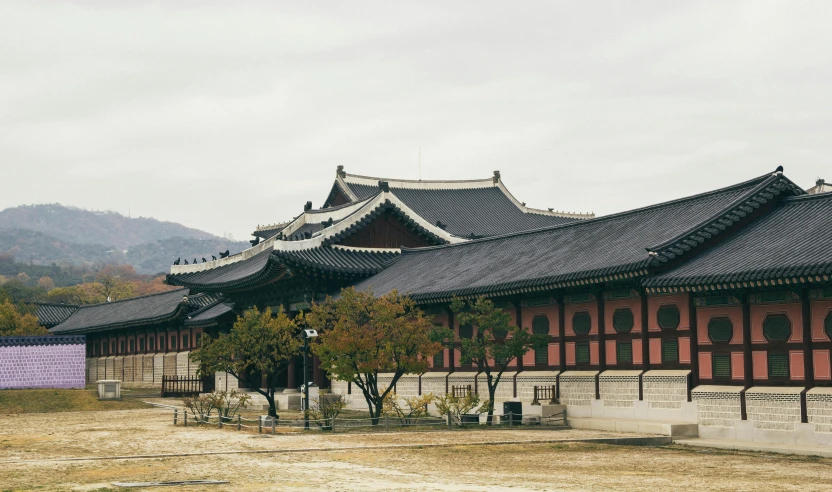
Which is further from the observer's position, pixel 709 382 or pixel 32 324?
pixel 32 324

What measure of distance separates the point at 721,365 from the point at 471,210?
46.1m

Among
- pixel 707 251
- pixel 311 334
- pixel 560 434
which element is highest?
pixel 707 251

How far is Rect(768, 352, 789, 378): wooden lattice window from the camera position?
28594 millimetres

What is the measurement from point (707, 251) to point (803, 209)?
325cm

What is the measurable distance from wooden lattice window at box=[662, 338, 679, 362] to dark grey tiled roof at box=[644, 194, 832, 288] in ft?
7.61

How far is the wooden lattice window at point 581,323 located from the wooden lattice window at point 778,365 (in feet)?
25.8

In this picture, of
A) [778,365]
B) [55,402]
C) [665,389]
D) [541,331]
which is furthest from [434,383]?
[55,402]

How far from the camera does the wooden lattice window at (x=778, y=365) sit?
28594 mm

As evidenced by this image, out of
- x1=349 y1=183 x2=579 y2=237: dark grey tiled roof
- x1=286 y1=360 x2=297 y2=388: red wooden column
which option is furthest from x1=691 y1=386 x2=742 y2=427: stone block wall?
x1=349 y1=183 x2=579 y2=237: dark grey tiled roof

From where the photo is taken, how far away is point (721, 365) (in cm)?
3064

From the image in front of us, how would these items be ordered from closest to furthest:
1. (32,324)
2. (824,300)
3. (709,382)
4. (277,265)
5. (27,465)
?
(27,465)
(824,300)
(709,382)
(277,265)
(32,324)

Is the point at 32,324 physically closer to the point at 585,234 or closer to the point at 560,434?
the point at 585,234

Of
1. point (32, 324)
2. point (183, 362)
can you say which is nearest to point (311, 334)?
point (183, 362)

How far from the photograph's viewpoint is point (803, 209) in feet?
107
